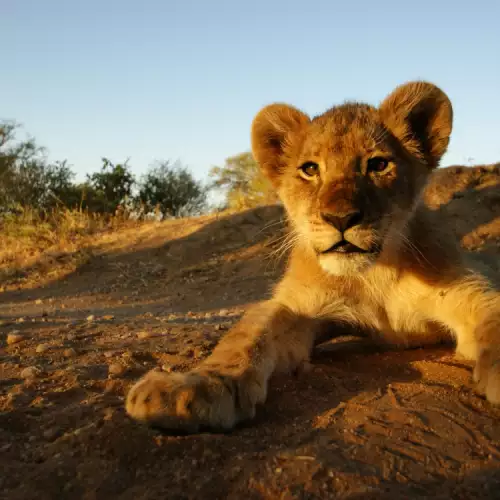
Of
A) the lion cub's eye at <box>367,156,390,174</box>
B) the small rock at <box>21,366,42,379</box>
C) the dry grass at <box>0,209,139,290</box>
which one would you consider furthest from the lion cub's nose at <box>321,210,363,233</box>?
the dry grass at <box>0,209,139,290</box>

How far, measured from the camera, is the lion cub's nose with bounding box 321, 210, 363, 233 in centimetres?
294

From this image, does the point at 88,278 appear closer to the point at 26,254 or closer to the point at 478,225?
the point at 26,254

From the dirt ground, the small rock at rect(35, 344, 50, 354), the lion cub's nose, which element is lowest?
the dirt ground

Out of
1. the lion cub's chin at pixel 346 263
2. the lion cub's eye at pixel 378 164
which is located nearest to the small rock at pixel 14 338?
the lion cub's chin at pixel 346 263

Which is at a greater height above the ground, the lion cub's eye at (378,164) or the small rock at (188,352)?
the lion cub's eye at (378,164)

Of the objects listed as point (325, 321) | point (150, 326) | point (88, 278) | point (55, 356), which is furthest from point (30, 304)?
point (325, 321)

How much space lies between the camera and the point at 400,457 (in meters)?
1.94

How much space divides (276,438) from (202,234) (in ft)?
28.6

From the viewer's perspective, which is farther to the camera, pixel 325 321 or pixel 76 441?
pixel 325 321

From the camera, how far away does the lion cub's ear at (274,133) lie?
4.11 meters

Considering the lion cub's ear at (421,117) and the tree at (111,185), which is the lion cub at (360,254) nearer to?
the lion cub's ear at (421,117)

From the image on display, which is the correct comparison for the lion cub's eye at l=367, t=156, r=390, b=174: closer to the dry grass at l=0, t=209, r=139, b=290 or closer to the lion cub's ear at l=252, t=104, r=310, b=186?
the lion cub's ear at l=252, t=104, r=310, b=186

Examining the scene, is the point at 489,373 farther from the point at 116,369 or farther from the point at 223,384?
the point at 116,369

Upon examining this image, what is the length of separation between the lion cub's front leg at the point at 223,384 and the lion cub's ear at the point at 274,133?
54.4 inches
